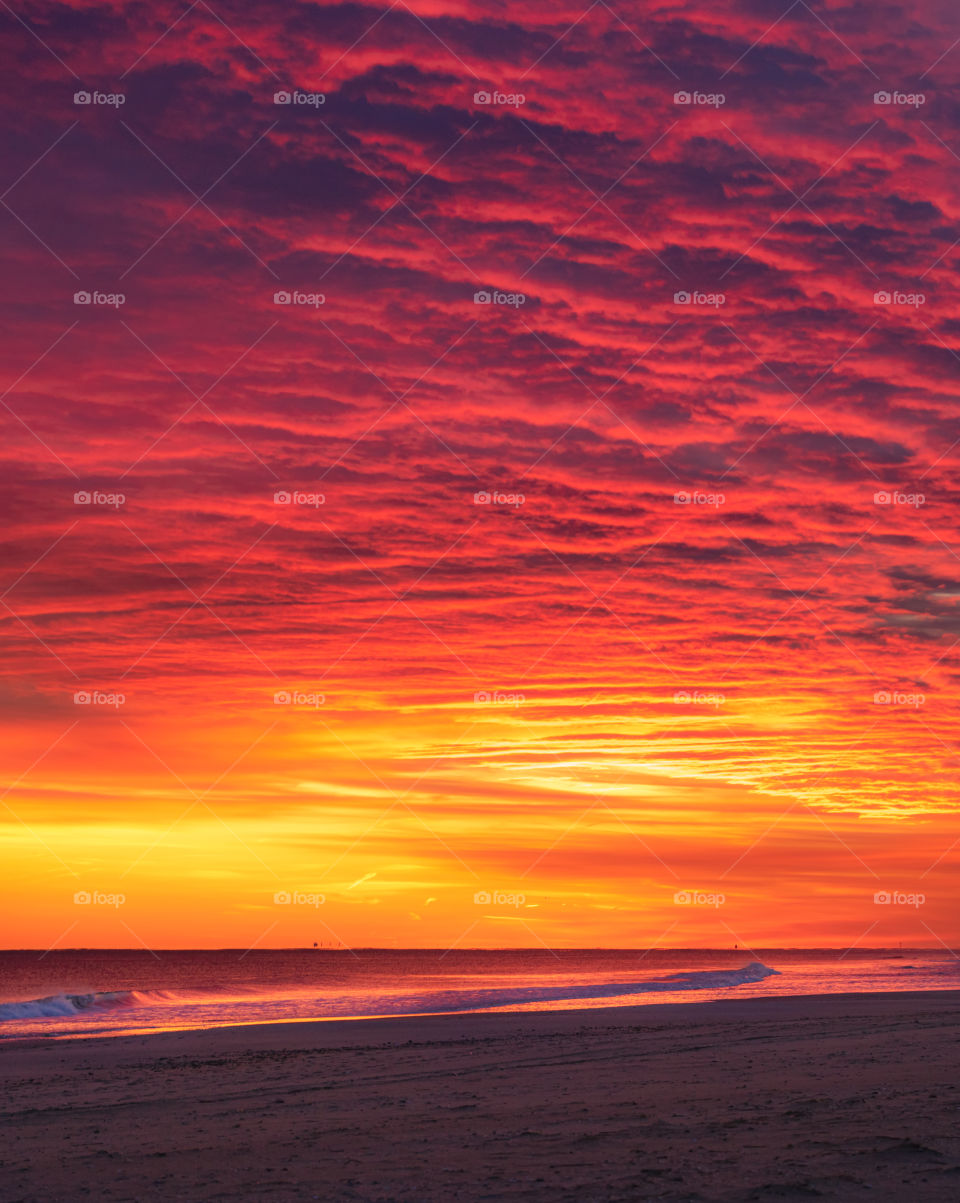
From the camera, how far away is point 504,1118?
40.2ft

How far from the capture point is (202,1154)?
10.9 meters

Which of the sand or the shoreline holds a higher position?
the sand

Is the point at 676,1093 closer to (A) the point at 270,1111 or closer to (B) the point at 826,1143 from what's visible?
(B) the point at 826,1143

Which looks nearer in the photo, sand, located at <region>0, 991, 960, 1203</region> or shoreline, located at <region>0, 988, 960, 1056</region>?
sand, located at <region>0, 991, 960, 1203</region>

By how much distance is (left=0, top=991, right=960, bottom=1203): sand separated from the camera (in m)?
9.05

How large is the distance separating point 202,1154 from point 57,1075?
10081 mm

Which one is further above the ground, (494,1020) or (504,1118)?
(504,1118)

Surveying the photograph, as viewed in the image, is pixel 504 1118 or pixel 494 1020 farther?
pixel 494 1020

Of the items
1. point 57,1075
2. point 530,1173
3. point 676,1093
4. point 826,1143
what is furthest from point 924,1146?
point 57,1075

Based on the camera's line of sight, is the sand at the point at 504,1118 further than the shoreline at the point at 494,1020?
No

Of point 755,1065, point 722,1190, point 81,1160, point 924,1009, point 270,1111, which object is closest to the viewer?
point 722,1190

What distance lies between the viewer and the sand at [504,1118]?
9.05 m

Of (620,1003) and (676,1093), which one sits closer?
(676,1093)

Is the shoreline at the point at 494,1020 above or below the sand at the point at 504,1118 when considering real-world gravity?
below
